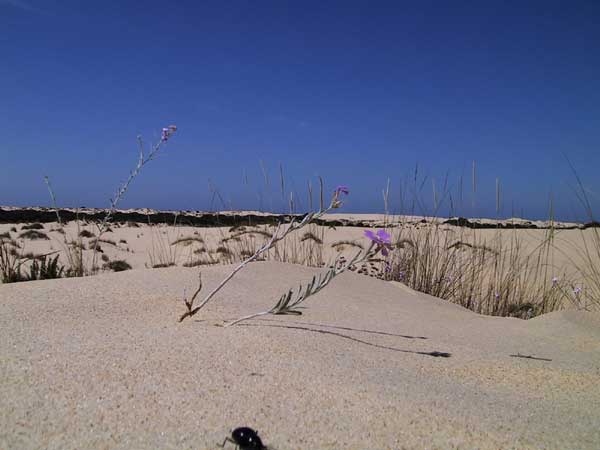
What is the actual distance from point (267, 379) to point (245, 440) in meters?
0.32

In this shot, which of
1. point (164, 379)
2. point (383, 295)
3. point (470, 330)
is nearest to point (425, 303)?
point (383, 295)

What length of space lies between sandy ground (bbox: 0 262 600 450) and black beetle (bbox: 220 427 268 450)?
0.03 metres

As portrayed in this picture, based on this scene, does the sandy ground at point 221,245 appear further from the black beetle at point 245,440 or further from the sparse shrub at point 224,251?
the black beetle at point 245,440

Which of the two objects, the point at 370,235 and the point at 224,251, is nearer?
the point at 370,235

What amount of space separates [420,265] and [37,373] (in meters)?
3.70

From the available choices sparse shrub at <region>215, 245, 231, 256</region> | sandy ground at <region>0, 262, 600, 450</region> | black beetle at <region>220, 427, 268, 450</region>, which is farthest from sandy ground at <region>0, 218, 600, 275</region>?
black beetle at <region>220, 427, 268, 450</region>

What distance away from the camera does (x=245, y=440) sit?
83 centimetres

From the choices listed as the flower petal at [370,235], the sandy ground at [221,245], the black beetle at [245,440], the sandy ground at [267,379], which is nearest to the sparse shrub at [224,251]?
the sandy ground at [221,245]

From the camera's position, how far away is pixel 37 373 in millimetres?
1084

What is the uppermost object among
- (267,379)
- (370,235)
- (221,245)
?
(370,235)

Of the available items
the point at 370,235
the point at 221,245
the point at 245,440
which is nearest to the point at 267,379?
the point at 245,440

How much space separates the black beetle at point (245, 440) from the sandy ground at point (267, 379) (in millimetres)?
34

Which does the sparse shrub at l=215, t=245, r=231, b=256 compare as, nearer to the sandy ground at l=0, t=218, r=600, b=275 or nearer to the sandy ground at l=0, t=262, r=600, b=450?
the sandy ground at l=0, t=218, r=600, b=275

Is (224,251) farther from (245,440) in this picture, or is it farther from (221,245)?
(245,440)
